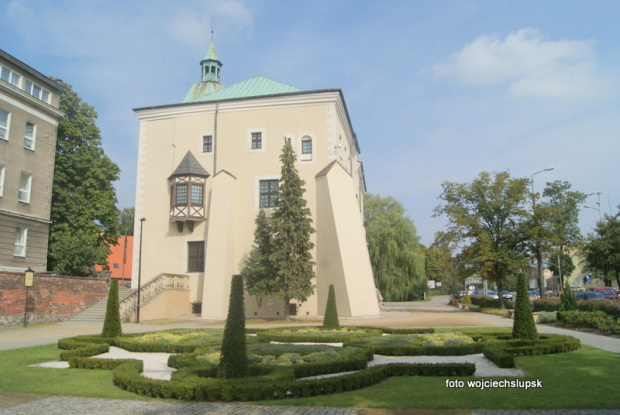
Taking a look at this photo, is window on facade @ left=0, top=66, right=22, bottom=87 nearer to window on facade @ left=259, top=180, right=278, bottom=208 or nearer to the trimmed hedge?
window on facade @ left=259, top=180, right=278, bottom=208

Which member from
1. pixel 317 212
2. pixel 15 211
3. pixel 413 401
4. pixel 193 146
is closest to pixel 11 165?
pixel 15 211

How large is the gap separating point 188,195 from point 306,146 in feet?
27.1

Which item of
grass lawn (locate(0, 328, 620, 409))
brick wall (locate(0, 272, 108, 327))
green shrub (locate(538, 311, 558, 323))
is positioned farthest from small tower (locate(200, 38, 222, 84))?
grass lawn (locate(0, 328, 620, 409))

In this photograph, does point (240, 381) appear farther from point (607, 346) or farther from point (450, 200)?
point (450, 200)

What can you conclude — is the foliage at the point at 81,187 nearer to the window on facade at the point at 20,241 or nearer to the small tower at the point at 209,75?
the window on facade at the point at 20,241

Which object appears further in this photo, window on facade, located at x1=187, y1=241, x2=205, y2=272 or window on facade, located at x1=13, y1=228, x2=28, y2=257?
window on facade, located at x1=187, y1=241, x2=205, y2=272

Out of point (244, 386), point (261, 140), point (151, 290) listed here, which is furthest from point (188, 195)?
point (244, 386)

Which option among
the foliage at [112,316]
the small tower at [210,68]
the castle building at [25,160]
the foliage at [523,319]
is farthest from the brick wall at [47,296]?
the small tower at [210,68]

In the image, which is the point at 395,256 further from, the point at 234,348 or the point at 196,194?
Result: the point at 234,348

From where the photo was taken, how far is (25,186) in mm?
28047

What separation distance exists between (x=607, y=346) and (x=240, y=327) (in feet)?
36.8

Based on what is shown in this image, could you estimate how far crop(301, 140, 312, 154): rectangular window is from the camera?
3022cm

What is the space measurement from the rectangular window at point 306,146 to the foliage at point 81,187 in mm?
15109

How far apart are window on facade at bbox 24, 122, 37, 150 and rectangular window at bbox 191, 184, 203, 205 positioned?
9831mm
